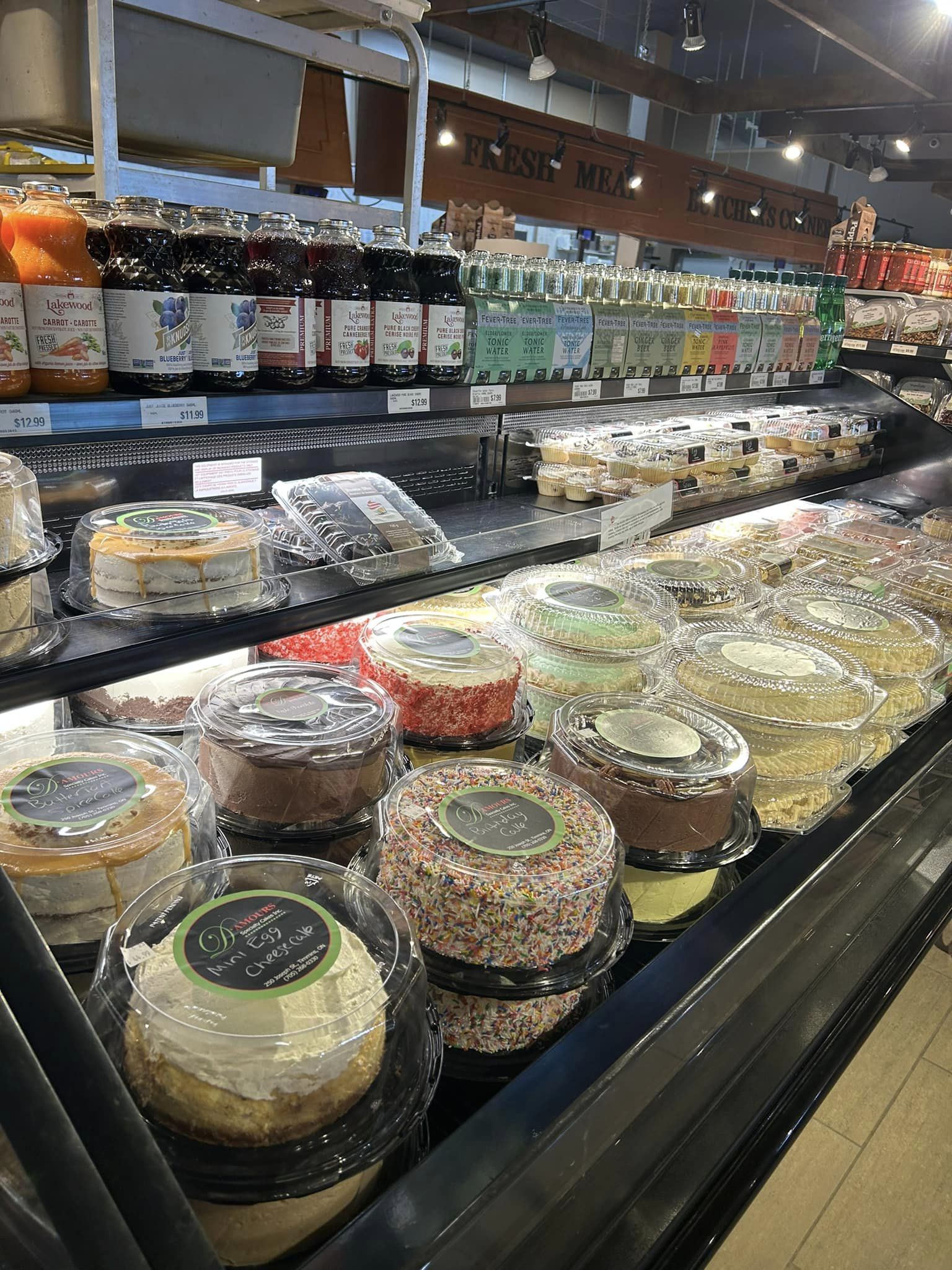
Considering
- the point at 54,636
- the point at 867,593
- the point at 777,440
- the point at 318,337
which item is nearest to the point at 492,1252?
the point at 54,636

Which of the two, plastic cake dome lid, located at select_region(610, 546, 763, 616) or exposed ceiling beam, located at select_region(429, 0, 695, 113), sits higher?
exposed ceiling beam, located at select_region(429, 0, 695, 113)

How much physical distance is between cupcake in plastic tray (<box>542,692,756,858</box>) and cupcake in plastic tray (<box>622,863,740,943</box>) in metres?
0.04

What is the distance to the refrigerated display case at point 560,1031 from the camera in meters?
0.65

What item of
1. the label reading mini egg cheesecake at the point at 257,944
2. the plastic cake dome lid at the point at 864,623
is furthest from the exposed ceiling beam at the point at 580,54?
the label reading mini egg cheesecake at the point at 257,944

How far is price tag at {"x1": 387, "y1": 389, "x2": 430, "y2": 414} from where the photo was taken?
5.24 ft

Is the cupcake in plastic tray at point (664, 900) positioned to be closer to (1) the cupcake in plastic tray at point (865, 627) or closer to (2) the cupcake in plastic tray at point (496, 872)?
(2) the cupcake in plastic tray at point (496, 872)

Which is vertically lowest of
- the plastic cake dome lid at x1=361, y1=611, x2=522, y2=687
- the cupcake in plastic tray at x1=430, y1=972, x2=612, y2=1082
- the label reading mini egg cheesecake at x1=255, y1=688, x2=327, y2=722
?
the cupcake in plastic tray at x1=430, y1=972, x2=612, y2=1082

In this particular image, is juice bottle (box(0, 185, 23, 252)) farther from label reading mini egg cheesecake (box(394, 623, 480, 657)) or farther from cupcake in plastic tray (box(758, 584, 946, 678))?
cupcake in plastic tray (box(758, 584, 946, 678))

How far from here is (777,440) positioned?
2.89 meters

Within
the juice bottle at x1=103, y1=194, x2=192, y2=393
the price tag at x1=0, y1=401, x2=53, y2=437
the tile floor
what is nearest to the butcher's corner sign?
the juice bottle at x1=103, y1=194, x2=192, y2=393

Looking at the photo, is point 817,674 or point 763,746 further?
point 817,674

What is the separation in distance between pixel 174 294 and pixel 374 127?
5608 millimetres

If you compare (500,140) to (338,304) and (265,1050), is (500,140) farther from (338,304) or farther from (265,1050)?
(265,1050)

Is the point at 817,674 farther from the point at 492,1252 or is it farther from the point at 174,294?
the point at 174,294
